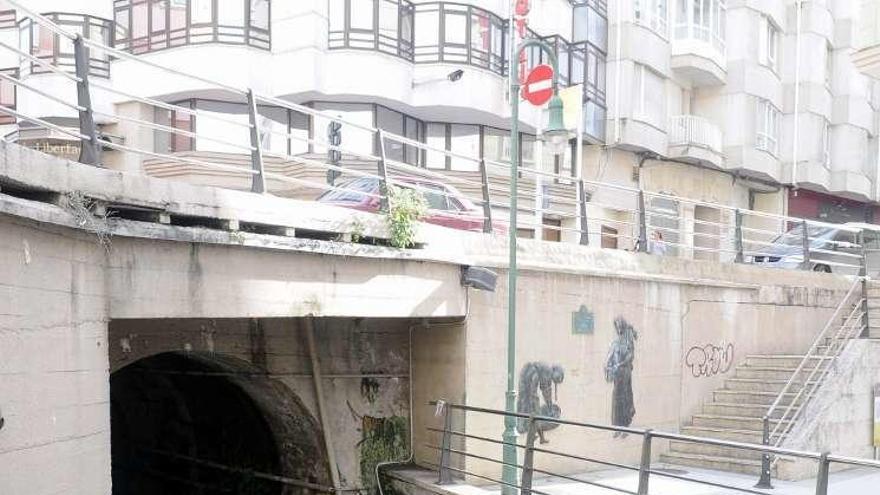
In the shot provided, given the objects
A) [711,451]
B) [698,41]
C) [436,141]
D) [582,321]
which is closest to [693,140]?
[698,41]

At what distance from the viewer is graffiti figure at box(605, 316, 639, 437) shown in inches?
529

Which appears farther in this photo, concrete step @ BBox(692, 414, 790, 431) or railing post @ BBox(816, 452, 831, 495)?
concrete step @ BBox(692, 414, 790, 431)

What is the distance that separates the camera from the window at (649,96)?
2791 centimetres

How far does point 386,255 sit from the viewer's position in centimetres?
990

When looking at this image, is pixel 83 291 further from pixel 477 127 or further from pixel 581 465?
pixel 477 127

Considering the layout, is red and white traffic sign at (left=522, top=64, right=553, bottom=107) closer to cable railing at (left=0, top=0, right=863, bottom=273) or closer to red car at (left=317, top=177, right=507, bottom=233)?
cable railing at (left=0, top=0, right=863, bottom=273)

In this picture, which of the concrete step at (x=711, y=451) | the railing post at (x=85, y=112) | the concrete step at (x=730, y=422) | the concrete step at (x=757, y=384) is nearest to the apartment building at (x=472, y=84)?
the concrete step at (x=757, y=384)

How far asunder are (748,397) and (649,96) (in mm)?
15648

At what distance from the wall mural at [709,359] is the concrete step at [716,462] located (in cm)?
165

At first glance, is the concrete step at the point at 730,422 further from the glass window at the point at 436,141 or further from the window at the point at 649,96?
the window at the point at 649,96

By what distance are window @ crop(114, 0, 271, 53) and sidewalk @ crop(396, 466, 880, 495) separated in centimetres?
1500

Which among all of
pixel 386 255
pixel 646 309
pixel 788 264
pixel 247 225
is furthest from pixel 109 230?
pixel 788 264

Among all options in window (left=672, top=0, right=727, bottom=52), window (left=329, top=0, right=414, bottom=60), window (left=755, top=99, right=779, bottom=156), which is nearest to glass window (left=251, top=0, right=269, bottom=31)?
window (left=329, top=0, right=414, bottom=60)

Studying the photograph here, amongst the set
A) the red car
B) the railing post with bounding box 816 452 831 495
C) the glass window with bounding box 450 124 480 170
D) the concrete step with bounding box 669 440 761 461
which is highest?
the glass window with bounding box 450 124 480 170
